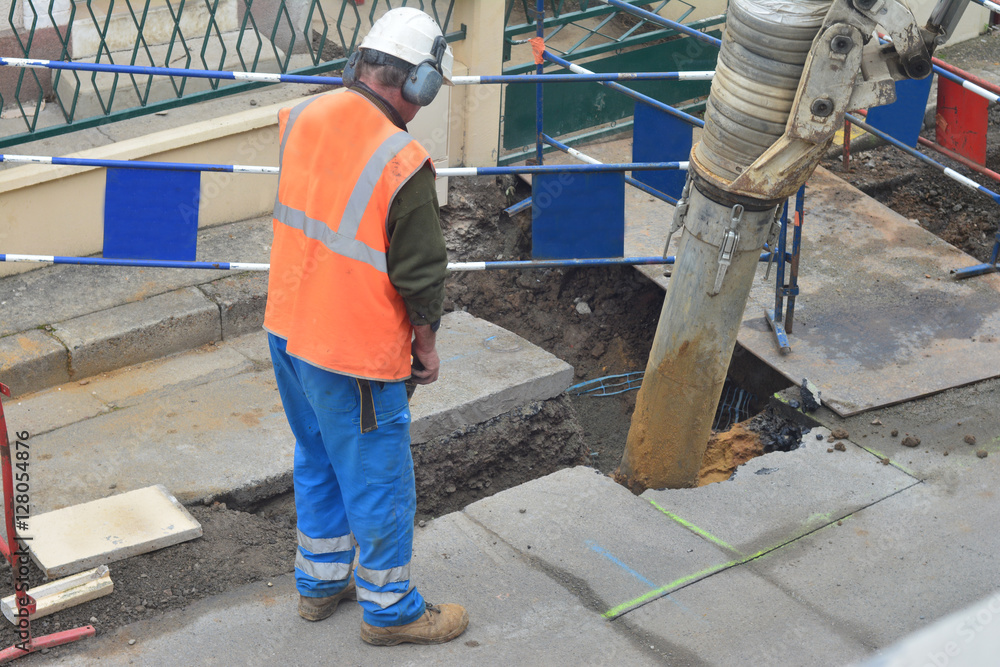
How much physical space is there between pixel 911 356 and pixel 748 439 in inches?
38.7

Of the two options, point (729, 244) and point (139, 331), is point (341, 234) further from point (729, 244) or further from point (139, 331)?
point (139, 331)

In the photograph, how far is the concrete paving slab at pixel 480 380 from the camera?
4.37 metres

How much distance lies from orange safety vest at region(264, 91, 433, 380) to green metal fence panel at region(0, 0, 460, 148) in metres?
3.04

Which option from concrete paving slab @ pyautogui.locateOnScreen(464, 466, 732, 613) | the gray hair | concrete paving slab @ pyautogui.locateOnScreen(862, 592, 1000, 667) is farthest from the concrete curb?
concrete paving slab @ pyautogui.locateOnScreen(862, 592, 1000, 667)

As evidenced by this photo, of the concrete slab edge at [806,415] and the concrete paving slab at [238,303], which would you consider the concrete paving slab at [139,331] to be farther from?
the concrete slab edge at [806,415]

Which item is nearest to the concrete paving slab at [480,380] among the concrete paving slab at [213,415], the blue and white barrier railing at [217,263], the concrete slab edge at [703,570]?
the concrete paving slab at [213,415]

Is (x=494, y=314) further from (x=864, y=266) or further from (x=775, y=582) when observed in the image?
(x=775, y=582)

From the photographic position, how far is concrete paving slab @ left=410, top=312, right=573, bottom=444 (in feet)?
14.3

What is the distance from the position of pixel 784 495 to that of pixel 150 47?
187 inches

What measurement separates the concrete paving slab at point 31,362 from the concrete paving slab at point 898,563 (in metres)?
3.16

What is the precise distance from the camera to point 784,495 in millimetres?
3984

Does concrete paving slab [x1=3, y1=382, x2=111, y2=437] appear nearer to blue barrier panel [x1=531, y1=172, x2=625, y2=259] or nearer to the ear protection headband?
blue barrier panel [x1=531, y1=172, x2=625, y2=259]

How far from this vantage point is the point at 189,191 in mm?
4383

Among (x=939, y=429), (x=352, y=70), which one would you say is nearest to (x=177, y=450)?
(x=352, y=70)
